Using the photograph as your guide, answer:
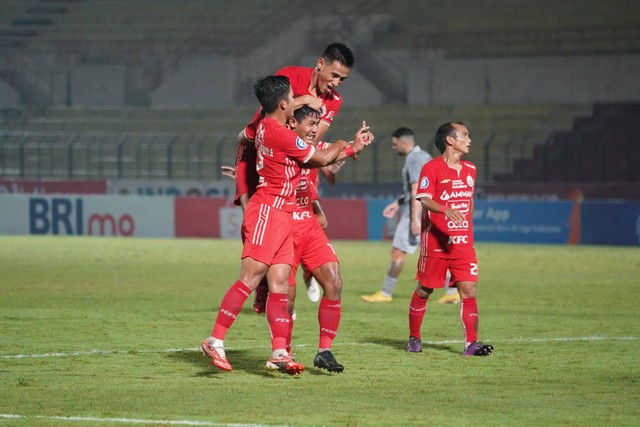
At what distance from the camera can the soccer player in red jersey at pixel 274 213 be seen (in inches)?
333

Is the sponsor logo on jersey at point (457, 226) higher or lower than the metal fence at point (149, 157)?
lower

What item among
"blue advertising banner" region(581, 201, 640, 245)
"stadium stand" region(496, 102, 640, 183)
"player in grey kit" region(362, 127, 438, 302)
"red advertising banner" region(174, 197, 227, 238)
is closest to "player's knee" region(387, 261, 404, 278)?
"player in grey kit" region(362, 127, 438, 302)

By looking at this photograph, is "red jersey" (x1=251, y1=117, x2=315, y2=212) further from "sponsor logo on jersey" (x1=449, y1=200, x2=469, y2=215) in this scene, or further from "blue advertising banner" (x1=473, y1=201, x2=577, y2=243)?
"blue advertising banner" (x1=473, y1=201, x2=577, y2=243)

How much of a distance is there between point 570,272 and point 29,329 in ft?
36.0

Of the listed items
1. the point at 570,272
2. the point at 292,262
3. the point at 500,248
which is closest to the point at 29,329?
the point at 292,262

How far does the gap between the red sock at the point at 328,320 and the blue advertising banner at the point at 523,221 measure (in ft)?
61.7

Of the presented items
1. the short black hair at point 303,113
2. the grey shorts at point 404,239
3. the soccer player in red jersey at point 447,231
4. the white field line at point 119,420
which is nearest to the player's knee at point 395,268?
the grey shorts at point 404,239

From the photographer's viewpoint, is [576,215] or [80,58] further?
[80,58]

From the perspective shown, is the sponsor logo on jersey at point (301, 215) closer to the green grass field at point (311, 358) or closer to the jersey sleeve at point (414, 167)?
the green grass field at point (311, 358)

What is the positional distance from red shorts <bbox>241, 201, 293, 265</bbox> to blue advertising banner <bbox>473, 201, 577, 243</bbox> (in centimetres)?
1918

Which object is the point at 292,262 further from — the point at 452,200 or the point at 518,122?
the point at 518,122

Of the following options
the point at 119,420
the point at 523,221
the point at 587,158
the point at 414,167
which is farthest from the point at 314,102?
the point at 587,158

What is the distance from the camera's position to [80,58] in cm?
4447

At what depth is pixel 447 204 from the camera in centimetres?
1027
